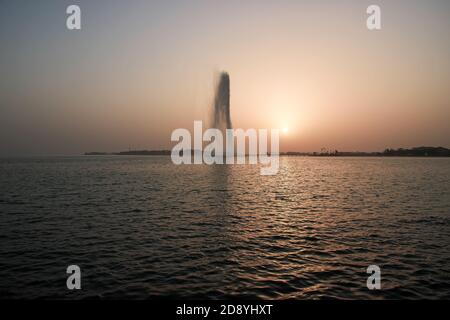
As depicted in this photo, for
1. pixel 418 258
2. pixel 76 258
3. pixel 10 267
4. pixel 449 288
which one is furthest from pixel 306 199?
pixel 10 267

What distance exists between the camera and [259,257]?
17.5m

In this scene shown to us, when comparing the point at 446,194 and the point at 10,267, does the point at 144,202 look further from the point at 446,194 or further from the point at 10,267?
the point at 446,194

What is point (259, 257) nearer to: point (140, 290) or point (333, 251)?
point (333, 251)

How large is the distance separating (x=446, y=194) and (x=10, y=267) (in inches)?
2050

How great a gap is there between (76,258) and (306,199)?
30929 mm

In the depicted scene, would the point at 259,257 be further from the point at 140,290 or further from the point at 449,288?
the point at 449,288

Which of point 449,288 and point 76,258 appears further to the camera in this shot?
point 76,258
